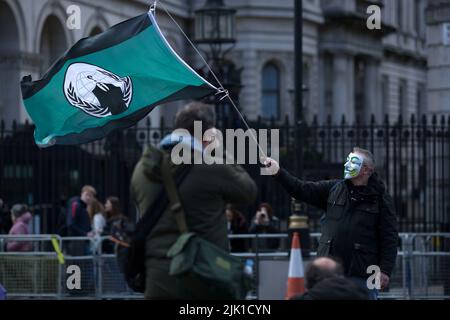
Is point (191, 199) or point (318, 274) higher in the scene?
point (191, 199)

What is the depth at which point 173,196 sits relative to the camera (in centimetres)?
773

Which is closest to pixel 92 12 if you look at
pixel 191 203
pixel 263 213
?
pixel 263 213

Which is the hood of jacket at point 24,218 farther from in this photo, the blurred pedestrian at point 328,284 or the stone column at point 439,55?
the blurred pedestrian at point 328,284

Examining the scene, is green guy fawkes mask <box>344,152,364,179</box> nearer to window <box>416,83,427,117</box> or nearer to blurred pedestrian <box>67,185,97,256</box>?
blurred pedestrian <box>67,185,97,256</box>

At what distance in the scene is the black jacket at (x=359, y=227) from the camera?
9992mm

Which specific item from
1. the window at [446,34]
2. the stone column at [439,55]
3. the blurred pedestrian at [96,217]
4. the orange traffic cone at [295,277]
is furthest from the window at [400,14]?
the orange traffic cone at [295,277]

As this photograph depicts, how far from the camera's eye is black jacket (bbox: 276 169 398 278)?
32.8ft

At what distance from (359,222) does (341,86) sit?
5289 cm

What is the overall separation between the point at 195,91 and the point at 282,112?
45457 mm

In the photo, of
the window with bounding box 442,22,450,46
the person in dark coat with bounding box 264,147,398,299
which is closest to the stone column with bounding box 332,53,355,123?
the window with bounding box 442,22,450,46

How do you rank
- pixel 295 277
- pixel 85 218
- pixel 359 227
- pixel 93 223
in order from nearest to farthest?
pixel 359 227 → pixel 295 277 → pixel 93 223 → pixel 85 218

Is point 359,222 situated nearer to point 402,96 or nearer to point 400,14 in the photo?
point 400,14

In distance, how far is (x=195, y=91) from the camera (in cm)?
1023

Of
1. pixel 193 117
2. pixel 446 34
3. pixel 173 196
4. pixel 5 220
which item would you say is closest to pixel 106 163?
pixel 5 220
